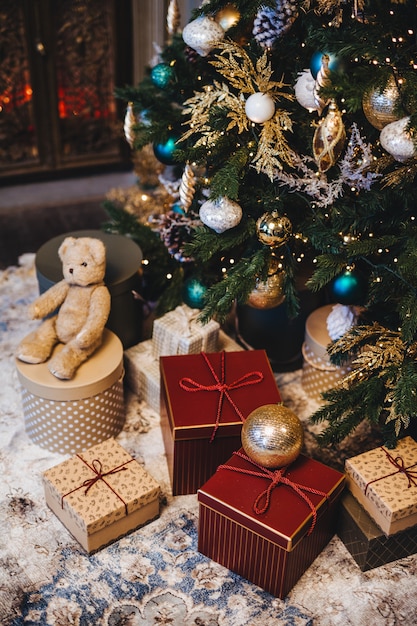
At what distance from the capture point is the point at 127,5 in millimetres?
3404

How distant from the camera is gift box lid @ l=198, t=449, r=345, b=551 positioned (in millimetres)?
1596

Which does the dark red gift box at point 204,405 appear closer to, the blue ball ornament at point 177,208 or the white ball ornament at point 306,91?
the blue ball ornament at point 177,208

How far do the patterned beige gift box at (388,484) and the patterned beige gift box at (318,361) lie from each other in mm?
412

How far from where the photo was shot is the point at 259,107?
1.77 m

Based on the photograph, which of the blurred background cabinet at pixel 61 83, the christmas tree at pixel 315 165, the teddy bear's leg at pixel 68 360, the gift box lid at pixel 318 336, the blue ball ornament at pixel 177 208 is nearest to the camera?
the christmas tree at pixel 315 165

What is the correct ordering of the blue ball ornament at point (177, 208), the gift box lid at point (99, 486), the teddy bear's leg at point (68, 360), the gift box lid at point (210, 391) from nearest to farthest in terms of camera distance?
the gift box lid at point (99, 486) → the gift box lid at point (210, 391) → the teddy bear's leg at point (68, 360) → the blue ball ornament at point (177, 208)

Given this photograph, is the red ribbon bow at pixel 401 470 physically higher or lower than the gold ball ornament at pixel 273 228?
lower

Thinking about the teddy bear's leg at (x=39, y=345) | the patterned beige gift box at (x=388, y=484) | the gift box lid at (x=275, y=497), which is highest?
the teddy bear's leg at (x=39, y=345)

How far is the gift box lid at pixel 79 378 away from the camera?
6.32 feet

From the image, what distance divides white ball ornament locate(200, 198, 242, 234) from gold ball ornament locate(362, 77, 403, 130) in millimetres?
434

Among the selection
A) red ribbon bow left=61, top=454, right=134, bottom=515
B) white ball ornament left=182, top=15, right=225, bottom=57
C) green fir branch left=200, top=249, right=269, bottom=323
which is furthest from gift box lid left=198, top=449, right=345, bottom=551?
white ball ornament left=182, top=15, right=225, bottom=57

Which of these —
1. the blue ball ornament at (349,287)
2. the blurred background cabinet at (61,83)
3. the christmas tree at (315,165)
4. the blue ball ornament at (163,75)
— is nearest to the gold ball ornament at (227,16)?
the christmas tree at (315,165)

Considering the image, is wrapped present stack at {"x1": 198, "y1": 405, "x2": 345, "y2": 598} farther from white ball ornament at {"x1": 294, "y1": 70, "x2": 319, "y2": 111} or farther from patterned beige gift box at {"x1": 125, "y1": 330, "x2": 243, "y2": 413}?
white ball ornament at {"x1": 294, "y1": 70, "x2": 319, "y2": 111}

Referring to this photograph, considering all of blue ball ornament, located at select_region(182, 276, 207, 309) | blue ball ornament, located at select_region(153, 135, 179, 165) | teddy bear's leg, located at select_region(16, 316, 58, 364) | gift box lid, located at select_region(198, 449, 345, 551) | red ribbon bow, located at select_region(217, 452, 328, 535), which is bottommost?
gift box lid, located at select_region(198, 449, 345, 551)
